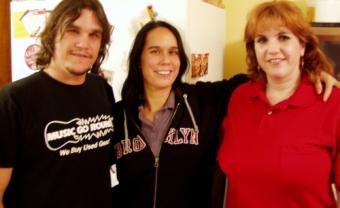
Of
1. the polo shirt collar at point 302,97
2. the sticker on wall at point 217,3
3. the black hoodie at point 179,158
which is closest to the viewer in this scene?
the polo shirt collar at point 302,97

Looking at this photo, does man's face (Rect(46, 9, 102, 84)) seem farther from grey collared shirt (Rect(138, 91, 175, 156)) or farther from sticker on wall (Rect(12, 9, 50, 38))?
sticker on wall (Rect(12, 9, 50, 38))

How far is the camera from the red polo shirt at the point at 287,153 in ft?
3.66

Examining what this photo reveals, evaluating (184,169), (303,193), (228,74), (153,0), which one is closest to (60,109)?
(184,169)

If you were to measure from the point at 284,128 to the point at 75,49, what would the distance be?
27.8 inches

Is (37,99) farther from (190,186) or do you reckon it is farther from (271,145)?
(271,145)

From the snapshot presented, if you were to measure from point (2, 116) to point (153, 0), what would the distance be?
78cm

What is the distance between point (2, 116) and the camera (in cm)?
104

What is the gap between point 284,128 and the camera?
1.17 m

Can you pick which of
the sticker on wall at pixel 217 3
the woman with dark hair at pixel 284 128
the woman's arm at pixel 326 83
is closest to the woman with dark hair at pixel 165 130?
the woman with dark hair at pixel 284 128

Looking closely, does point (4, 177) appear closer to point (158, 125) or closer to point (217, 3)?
point (158, 125)

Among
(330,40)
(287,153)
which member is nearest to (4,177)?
(287,153)

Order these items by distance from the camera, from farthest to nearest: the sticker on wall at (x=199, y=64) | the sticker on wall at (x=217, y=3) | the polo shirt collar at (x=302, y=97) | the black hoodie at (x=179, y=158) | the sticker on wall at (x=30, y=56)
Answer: the sticker on wall at (x=217, y=3) < the sticker on wall at (x=30, y=56) < the sticker on wall at (x=199, y=64) < the black hoodie at (x=179, y=158) < the polo shirt collar at (x=302, y=97)

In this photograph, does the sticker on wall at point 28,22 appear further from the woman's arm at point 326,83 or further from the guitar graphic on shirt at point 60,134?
the woman's arm at point 326,83

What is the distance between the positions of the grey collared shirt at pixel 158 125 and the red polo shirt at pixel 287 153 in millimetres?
244
